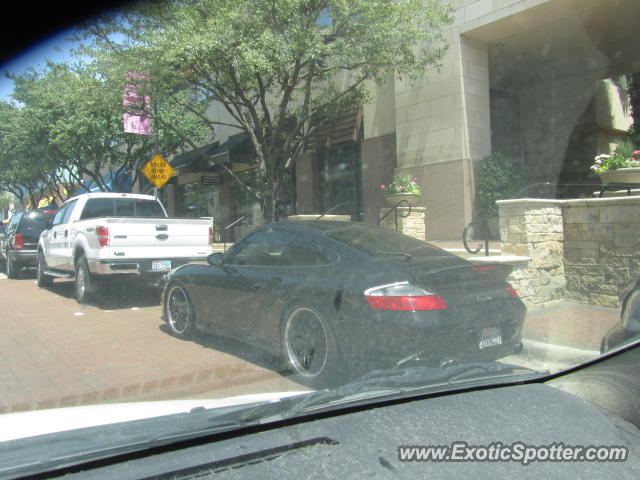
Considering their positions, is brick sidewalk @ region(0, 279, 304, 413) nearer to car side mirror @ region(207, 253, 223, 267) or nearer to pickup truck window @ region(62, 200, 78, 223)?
car side mirror @ region(207, 253, 223, 267)

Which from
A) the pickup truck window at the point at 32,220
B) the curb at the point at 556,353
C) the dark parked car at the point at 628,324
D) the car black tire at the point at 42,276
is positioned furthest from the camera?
the pickup truck window at the point at 32,220

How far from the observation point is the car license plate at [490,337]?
15.5 ft

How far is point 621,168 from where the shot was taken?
9.59m

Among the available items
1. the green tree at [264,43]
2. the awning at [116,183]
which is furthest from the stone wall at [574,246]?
the awning at [116,183]

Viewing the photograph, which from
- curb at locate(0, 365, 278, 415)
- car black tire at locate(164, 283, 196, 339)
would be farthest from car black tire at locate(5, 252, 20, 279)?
curb at locate(0, 365, 278, 415)

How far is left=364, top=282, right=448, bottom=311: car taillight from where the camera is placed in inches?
177

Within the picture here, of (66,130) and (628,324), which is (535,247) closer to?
(628,324)

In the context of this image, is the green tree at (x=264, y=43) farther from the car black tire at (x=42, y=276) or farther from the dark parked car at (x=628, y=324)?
the dark parked car at (x=628, y=324)

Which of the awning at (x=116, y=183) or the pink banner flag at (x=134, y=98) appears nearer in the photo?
the pink banner flag at (x=134, y=98)

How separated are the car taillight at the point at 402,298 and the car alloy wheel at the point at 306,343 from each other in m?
0.57

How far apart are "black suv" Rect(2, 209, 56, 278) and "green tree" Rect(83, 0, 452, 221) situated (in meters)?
5.45

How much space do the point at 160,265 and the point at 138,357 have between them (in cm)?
379

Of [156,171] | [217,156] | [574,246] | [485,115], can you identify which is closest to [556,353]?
[574,246]

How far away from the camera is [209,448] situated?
7.06 ft
